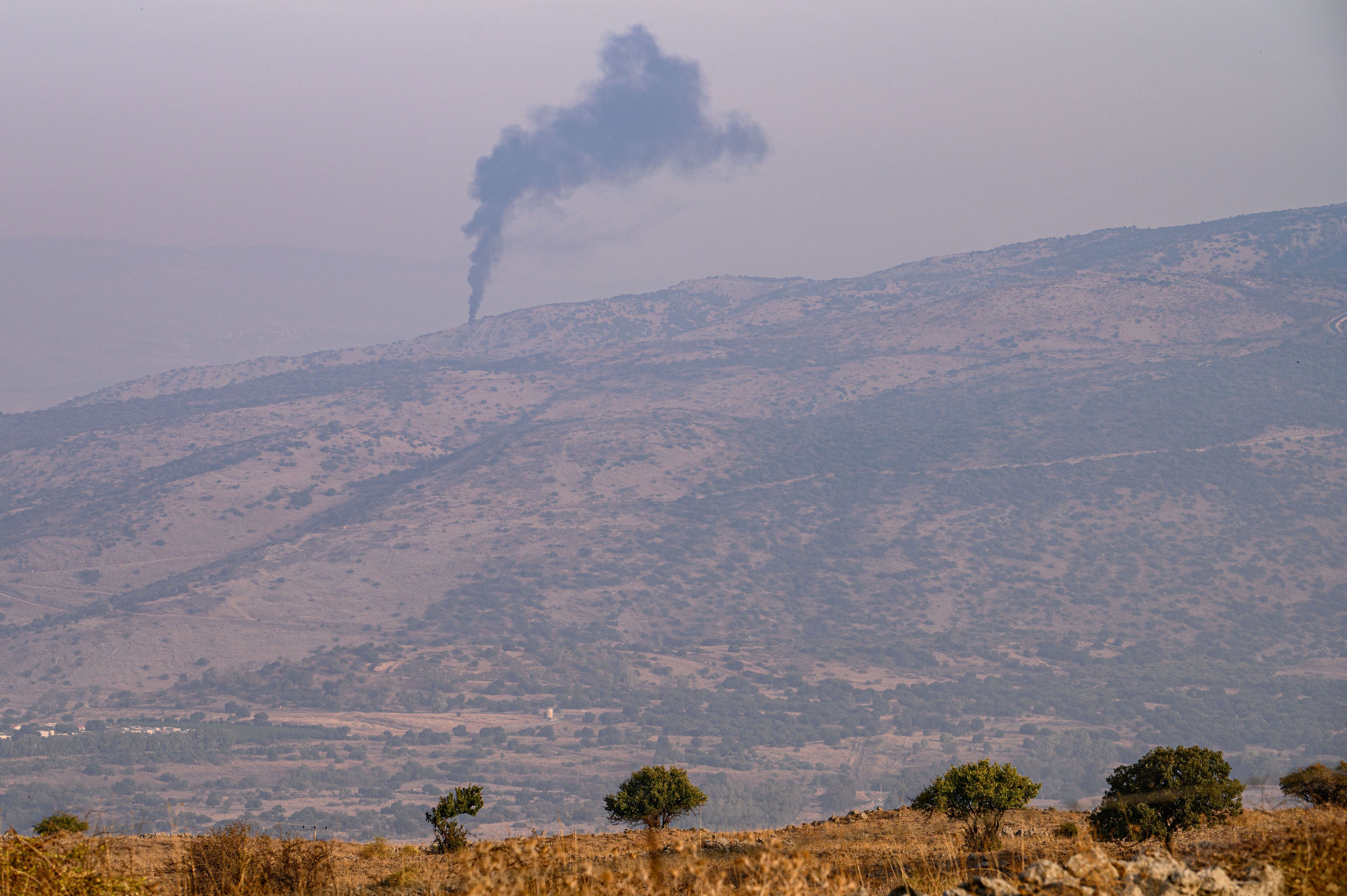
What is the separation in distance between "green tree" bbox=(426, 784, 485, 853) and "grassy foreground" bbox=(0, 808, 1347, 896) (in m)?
0.54

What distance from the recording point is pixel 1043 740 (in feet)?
619

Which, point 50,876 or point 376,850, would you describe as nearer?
point 50,876

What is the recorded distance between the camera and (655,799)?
3316cm

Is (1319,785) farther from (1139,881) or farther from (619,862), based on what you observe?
(1139,881)

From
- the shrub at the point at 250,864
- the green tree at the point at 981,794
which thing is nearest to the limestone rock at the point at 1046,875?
the shrub at the point at 250,864

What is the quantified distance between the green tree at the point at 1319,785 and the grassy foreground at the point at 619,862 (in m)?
1.99

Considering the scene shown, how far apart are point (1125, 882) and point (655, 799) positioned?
88.1 ft

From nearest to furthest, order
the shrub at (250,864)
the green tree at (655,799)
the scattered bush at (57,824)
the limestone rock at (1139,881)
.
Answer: the limestone rock at (1139,881)
the shrub at (250,864)
the scattered bush at (57,824)
the green tree at (655,799)

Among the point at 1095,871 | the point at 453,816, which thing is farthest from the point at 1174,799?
the point at 1095,871

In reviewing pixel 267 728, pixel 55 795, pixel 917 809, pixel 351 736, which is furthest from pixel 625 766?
pixel 917 809

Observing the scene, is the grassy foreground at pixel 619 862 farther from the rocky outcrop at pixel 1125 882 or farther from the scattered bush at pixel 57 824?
the scattered bush at pixel 57 824

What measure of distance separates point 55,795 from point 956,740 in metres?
142

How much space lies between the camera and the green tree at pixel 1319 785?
24891 millimetres

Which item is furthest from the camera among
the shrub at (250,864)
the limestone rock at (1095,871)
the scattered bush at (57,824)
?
the scattered bush at (57,824)
